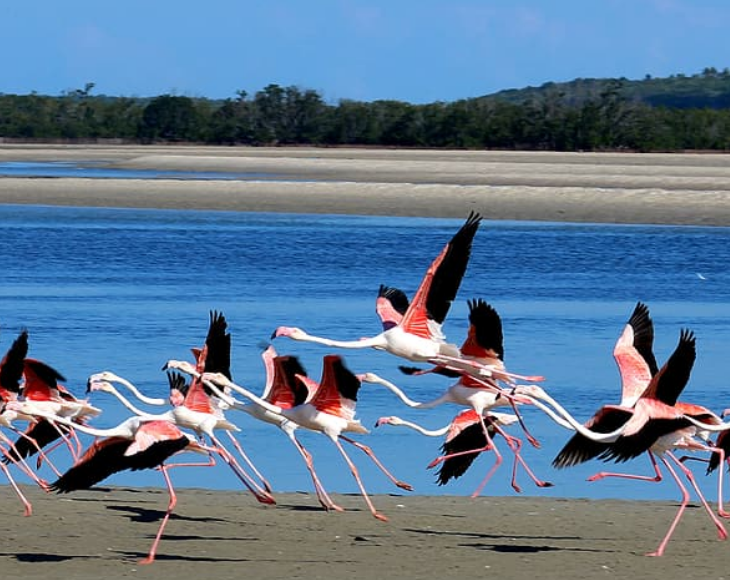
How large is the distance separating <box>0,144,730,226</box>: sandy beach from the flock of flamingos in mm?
22620

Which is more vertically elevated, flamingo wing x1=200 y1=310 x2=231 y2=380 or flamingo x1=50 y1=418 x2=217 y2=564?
flamingo wing x1=200 y1=310 x2=231 y2=380

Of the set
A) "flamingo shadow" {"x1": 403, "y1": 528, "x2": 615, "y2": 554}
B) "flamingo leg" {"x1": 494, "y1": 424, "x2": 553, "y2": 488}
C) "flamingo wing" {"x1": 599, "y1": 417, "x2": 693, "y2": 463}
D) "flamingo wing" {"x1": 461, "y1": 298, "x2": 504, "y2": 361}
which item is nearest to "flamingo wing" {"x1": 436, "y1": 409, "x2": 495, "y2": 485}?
"flamingo leg" {"x1": 494, "y1": 424, "x2": 553, "y2": 488}

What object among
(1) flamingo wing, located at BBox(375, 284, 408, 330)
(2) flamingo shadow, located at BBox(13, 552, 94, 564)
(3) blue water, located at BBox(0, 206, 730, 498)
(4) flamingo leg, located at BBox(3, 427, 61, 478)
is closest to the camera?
(2) flamingo shadow, located at BBox(13, 552, 94, 564)

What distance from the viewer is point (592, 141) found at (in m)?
74.2

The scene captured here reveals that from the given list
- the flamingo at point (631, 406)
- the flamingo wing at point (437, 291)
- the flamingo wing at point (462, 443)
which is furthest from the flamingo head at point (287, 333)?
the flamingo wing at point (462, 443)

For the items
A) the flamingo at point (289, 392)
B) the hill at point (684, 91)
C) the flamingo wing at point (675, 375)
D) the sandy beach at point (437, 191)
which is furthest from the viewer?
the hill at point (684, 91)

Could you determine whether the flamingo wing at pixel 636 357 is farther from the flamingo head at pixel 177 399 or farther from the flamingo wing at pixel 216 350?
the flamingo head at pixel 177 399

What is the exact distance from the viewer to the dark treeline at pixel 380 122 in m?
74.8

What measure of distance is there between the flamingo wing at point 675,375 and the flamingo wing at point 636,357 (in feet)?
1.52

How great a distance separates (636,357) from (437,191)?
Answer: 28.4 meters

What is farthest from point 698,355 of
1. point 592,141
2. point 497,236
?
point 592,141

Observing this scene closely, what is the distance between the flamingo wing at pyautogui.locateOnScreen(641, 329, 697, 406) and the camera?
866 cm

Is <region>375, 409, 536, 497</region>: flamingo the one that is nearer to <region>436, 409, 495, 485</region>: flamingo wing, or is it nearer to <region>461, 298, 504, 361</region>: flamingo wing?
<region>436, 409, 495, 485</region>: flamingo wing

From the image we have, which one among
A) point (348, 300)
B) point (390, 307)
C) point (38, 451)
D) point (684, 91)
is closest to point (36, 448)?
point (38, 451)
